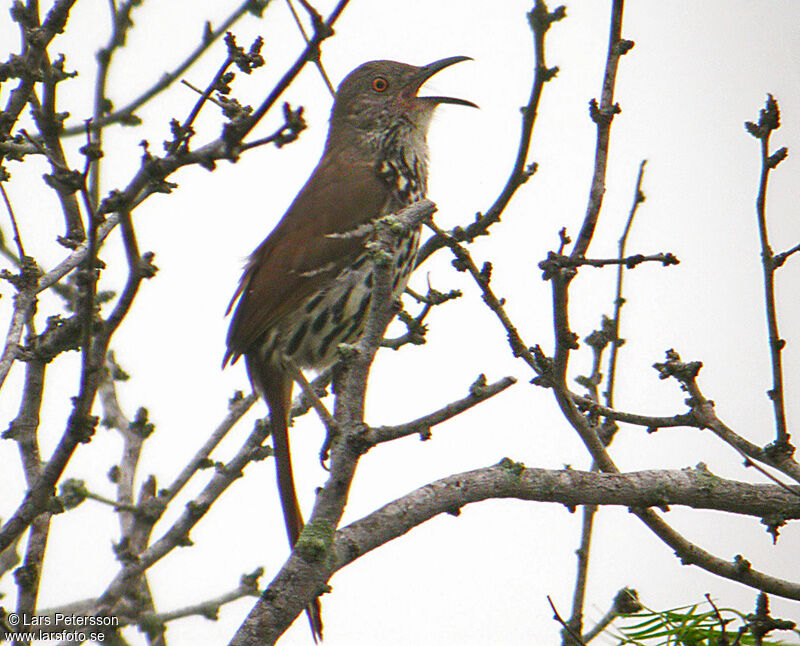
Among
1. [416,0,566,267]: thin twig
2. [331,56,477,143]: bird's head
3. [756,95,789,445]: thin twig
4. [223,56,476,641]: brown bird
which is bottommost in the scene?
[756,95,789,445]: thin twig

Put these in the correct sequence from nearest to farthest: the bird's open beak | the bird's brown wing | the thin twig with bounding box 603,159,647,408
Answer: the thin twig with bounding box 603,159,647,408 < the bird's brown wing < the bird's open beak

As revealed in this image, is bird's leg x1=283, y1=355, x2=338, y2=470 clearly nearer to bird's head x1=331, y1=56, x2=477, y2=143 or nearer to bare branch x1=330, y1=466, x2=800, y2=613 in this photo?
bare branch x1=330, y1=466, x2=800, y2=613

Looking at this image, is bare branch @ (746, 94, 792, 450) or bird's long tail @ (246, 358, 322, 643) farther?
bird's long tail @ (246, 358, 322, 643)

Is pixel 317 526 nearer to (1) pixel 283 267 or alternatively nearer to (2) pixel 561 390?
(2) pixel 561 390

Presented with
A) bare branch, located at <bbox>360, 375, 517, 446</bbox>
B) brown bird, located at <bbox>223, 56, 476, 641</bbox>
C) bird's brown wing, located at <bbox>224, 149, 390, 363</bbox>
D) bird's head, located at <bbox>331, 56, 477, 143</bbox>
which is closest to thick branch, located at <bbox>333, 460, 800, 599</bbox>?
bare branch, located at <bbox>360, 375, 517, 446</bbox>

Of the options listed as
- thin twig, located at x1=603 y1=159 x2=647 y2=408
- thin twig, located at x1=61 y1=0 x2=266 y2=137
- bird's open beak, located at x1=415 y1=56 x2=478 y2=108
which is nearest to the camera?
thin twig, located at x1=61 y1=0 x2=266 y2=137

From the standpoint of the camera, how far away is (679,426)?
116 inches

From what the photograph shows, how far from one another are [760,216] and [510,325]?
793 millimetres

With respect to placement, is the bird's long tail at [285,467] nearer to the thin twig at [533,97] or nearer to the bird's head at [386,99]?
the thin twig at [533,97]

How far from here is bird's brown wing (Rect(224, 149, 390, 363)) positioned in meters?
4.78

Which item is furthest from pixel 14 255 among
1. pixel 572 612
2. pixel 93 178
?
pixel 572 612

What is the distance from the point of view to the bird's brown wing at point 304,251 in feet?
15.7

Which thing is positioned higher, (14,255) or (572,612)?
(14,255)

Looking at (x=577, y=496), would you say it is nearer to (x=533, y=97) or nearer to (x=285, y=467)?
(x=533, y=97)
